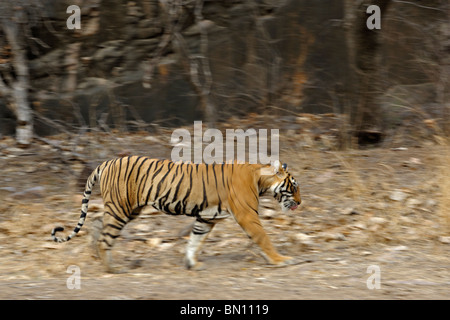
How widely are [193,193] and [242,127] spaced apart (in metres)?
5.49

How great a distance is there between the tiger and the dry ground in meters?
0.32

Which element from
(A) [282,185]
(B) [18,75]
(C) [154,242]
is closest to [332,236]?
(A) [282,185]

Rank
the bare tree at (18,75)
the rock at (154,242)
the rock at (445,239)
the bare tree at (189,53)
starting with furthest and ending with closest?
the bare tree at (18,75) < the bare tree at (189,53) < the rock at (154,242) < the rock at (445,239)

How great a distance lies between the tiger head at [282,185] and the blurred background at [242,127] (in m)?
0.60

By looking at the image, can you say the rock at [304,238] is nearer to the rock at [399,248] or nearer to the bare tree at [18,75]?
the rock at [399,248]

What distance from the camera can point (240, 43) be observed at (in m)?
12.5

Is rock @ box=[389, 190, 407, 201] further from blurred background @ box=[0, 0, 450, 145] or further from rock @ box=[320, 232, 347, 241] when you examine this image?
blurred background @ box=[0, 0, 450, 145]

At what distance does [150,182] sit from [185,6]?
557cm

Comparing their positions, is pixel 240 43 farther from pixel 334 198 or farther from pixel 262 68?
pixel 334 198

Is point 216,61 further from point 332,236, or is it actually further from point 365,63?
point 332,236

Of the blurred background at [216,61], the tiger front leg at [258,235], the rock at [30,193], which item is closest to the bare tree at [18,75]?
the blurred background at [216,61]

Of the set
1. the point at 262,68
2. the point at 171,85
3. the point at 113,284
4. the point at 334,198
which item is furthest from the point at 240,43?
the point at 113,284

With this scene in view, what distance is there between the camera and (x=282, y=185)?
6.55 meters

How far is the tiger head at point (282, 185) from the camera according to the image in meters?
6.49
